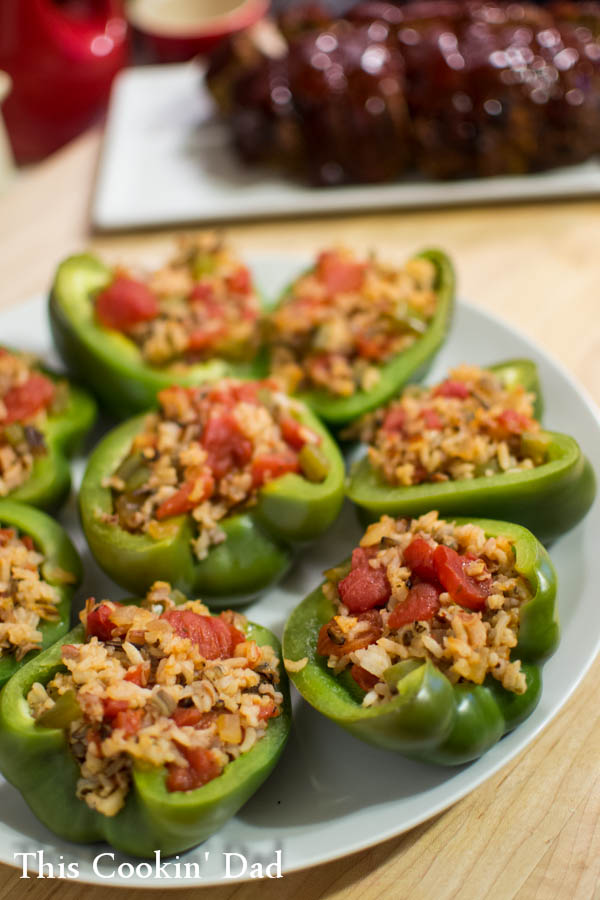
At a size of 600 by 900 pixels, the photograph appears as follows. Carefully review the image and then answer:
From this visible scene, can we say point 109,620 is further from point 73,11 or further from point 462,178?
point 73,11

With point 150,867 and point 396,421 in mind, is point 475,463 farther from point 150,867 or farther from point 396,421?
point 150,867

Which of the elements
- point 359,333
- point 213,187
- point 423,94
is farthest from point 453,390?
point 213,187

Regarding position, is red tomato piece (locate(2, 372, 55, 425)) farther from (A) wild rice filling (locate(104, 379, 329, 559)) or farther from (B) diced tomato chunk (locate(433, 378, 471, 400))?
(B) diced tomato chunk (locate(433, 378, 471, 400))

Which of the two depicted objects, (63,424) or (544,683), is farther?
(63,424)

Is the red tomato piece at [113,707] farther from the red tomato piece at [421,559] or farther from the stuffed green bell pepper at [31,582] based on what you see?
the red tomato piece at [421,559]

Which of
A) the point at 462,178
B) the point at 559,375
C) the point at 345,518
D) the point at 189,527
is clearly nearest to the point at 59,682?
the point at 189,527

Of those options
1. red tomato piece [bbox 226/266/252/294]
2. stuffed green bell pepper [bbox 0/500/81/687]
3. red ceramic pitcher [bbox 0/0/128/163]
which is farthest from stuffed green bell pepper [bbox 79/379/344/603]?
red ceramic pitcher [bbox 0/0/128/163]

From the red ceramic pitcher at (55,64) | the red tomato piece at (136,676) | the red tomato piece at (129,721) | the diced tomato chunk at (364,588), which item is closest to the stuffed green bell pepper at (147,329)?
the diced tomato chunk at (364,588)
